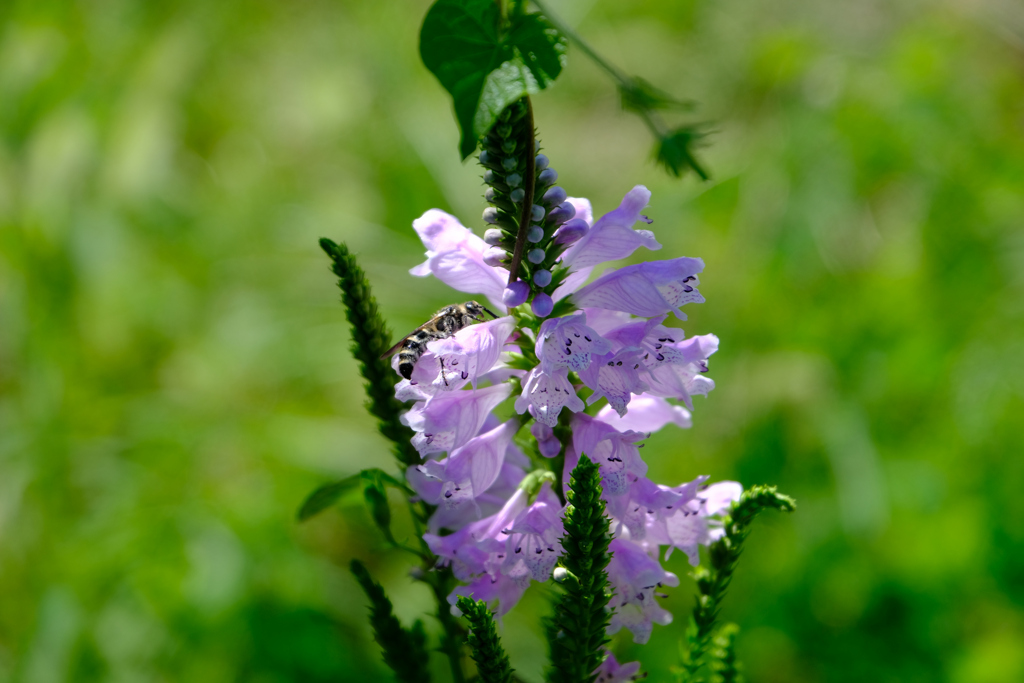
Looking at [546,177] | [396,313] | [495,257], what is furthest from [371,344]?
[396,313]

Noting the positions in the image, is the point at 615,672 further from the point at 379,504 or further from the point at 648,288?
the point at 648,288

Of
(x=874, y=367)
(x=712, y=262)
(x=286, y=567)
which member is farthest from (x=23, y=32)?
(x=874, y=367)

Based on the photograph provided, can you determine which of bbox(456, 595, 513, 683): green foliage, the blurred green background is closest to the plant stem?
bbox(456, 595, 513, 683): green foliage

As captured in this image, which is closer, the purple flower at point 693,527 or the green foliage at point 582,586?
the green foliage at point 582,586

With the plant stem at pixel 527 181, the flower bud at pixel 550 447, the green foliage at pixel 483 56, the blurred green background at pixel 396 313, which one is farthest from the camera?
the blurred green background at pixel 396 313

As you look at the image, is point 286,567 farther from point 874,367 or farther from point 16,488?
point 874,367

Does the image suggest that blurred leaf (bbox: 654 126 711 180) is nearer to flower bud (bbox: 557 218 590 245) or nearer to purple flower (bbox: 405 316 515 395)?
flower bud (bbox: 557 218 590 245)

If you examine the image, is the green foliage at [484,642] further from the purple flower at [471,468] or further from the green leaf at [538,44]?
the green leaf at [538,44]

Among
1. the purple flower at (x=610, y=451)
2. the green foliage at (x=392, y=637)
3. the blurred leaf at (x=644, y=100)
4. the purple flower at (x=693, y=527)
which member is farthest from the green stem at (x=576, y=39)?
the green foliage at (x=392, y=637)
